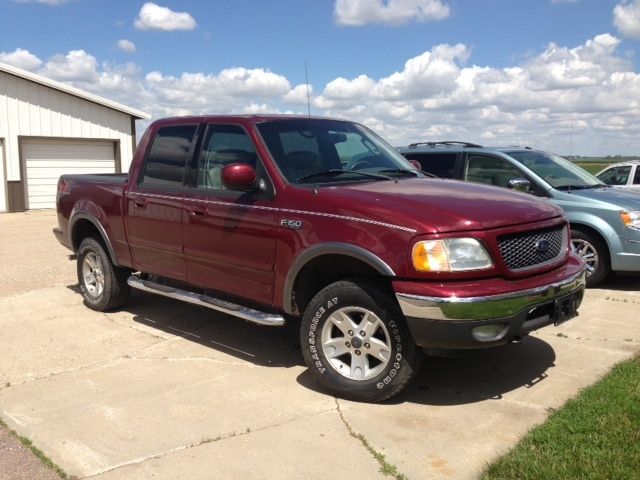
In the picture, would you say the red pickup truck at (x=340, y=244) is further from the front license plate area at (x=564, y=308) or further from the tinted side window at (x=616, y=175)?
the tinted side window at (x=616, y=175)

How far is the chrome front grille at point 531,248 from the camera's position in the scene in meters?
4.07

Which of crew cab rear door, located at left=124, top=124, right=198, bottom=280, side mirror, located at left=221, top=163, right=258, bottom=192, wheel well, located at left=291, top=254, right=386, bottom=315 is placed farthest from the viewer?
crew cab rear door, located at left=124, top=124, right=198, bottom=280

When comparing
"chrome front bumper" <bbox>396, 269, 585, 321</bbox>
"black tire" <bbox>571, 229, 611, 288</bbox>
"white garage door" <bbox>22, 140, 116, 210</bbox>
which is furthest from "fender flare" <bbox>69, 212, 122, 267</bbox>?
"white garage door" <bbox>22, 140, 116, 210</bbox>

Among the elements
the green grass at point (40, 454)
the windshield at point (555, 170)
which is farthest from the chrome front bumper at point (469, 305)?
the windshield at point (555, 170)

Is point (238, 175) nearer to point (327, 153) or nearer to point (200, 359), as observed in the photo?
point (327, 153)

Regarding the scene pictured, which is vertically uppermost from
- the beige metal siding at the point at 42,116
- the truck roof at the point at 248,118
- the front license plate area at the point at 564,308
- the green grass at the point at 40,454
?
the beige metal siding at the point at 42,116

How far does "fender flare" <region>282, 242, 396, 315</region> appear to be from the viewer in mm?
4043

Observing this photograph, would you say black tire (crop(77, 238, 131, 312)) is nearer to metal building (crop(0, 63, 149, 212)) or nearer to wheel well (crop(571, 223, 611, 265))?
wheel well (crop(571, 223, 611, 265))

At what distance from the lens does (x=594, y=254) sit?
784 cm

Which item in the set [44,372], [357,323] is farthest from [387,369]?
[44,372]

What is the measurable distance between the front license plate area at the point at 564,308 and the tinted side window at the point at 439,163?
4.63 meters

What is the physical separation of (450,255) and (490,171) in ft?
16.6

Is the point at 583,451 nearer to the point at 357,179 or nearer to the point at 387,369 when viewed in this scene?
the point at 387,369

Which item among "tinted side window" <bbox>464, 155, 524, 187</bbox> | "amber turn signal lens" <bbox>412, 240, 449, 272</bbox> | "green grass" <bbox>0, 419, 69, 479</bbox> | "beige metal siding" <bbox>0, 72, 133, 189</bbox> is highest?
"beige metal siding" <bbox>0, 72, 133, 189</bbox>
